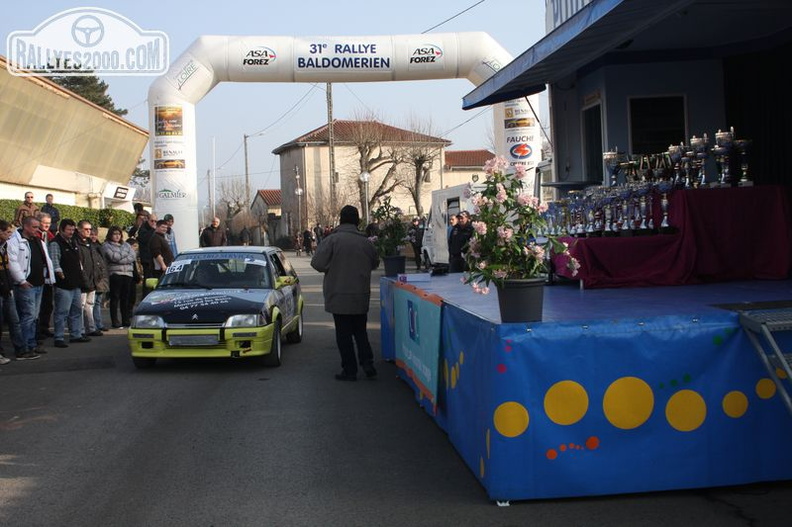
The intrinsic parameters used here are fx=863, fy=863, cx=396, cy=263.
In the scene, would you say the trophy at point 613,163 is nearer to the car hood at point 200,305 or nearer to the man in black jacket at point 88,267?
the car hood at point 200,305

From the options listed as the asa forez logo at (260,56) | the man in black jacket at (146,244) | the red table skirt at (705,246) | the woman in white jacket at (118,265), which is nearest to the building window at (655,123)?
the red table skirt at (705,246)

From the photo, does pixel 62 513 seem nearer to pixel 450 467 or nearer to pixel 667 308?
pixel 450 467

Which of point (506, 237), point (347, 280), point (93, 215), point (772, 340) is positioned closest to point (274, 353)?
point (347, 280)

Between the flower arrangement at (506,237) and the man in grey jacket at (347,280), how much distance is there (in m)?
3.77

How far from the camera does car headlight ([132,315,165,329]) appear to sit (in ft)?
33.4

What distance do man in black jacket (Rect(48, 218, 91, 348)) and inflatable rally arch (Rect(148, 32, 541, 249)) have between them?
376 inches

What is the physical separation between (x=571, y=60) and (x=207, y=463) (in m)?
6.95

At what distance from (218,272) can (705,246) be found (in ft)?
21.3

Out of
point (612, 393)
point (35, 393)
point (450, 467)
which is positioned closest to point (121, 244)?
point (35, 393)

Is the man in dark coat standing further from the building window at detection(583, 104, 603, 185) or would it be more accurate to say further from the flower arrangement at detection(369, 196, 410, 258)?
the building window at detection(583, 104, 603, 185)

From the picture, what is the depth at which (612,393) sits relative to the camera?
527 centimetres

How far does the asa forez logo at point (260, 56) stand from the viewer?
70.1 feet

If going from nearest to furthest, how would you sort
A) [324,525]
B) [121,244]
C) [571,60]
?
1. [324,525]
2. [571,60]
3. [121,244]

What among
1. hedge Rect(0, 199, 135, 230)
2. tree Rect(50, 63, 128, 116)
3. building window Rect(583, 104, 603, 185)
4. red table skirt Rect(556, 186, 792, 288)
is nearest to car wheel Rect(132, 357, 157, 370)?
red table skirt Rect(556, 186, 792, 288)
